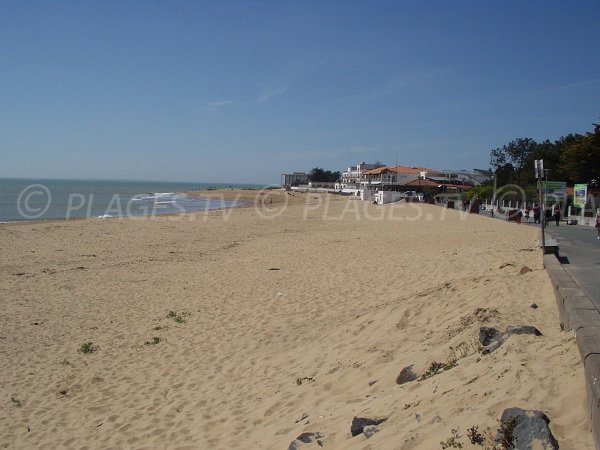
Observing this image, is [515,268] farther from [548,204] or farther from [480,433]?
[548,204]

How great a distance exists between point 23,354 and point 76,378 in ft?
4.89

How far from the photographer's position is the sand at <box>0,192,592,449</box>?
412cm

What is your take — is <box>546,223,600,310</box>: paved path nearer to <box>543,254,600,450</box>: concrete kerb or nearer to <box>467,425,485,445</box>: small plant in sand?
<box>543,254,600,450</box>: concrete kerb

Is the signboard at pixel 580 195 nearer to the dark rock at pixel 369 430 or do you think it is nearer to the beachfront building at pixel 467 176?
the dark rock at pixel 369 430

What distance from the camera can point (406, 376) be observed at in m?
5.20

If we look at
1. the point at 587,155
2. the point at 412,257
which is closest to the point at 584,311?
the point at 412,257

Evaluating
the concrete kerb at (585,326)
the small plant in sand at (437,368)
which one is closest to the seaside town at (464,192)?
the concrete kerb at (585,326)

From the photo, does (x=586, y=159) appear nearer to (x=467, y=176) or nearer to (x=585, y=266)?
(x=585, y=266)

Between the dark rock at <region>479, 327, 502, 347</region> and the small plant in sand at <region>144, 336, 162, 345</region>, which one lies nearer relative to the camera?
the dark rock at <region>479, 327, 502, 347</region>

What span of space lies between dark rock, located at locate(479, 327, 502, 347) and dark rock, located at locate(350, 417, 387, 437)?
1.59m

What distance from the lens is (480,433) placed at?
3367 mm

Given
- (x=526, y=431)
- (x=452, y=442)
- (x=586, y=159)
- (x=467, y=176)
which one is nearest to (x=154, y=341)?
(x=452, y=442)

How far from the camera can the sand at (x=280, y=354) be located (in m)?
4.12

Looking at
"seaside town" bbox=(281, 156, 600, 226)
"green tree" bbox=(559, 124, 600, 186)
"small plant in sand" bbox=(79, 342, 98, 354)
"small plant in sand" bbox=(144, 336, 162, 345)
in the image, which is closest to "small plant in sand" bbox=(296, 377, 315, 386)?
"small plant in sand" bbox=(144, 336, 162, 345)
